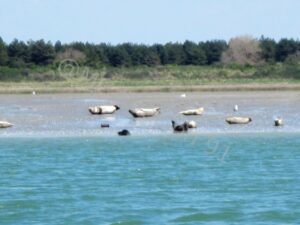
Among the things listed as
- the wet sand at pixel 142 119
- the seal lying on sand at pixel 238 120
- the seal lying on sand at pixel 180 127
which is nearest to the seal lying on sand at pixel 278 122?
the wet sand at pixel 142 119

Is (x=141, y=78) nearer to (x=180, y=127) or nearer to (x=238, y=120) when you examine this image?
(x=238, y=120)

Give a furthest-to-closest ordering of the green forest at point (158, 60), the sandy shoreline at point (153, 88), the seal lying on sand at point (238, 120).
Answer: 1. the green forest at point (158, 60)
2. the sandy shoreline at point (153, 88)
3. the seal lying on sand at point (238, 120)

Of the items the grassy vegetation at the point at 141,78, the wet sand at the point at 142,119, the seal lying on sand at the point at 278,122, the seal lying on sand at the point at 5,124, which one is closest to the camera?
the wet sand at the point at 142,119

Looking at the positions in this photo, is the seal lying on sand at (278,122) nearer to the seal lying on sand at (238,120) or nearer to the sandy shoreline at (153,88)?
the seal lying on sand at (238,120)

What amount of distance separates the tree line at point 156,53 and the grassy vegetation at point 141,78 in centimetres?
245

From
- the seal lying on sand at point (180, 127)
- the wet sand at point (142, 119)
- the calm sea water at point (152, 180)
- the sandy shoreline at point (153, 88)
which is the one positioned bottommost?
the sandy shoreline at point (153, 88)

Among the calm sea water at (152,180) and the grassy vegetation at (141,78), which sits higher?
the calm sea water at (152,180)

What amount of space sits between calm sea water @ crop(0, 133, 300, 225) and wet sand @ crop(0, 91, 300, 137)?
228cm

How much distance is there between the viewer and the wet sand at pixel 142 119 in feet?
98.0

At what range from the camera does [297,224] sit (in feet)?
46.1

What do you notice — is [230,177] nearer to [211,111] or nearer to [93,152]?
[93,152]

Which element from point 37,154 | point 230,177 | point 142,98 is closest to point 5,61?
point 142,98

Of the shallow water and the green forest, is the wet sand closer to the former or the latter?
the shallow water

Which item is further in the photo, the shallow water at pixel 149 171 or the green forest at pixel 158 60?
the green forest at pixel 158 60
